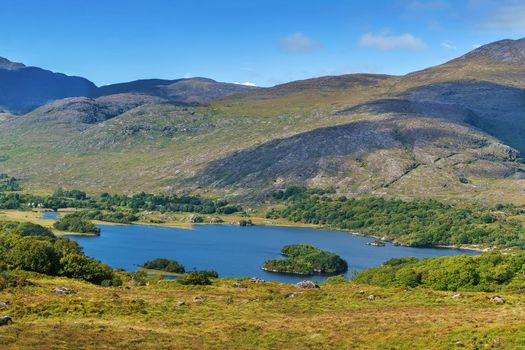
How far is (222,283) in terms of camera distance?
98.9m

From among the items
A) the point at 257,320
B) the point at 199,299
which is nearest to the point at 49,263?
the point at 199,299

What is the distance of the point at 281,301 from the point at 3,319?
31972 mm

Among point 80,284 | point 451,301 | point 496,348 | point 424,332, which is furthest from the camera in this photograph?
point 80,284

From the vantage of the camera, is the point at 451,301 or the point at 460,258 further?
the point at 460,258

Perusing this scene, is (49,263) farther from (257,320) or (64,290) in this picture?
(257,320)

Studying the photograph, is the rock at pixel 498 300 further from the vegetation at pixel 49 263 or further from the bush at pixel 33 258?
the bush at pixel 33 258

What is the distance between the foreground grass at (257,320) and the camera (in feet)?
174

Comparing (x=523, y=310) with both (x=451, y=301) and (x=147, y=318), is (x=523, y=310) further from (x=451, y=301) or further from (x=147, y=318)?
(x=147, y=318)

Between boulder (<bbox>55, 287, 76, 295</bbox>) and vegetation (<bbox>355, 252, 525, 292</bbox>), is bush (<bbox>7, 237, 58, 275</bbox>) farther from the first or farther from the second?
vegetation (<bbox>355, 252, 525, 292</bbox>)

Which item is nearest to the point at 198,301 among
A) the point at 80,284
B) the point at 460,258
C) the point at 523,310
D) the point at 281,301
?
the point at 281,301

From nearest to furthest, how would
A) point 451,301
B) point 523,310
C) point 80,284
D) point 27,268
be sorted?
point 523,310, point 451,301, point 80,284, point 27,268

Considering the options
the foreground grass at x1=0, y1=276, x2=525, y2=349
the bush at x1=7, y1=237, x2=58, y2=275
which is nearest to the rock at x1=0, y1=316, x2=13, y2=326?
the foreground grass at x1=0, y1=276, x2=525, y2=349

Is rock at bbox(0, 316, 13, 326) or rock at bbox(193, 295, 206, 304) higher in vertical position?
rock at bbox(0, 316, 13, 326)

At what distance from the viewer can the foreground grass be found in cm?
5303
